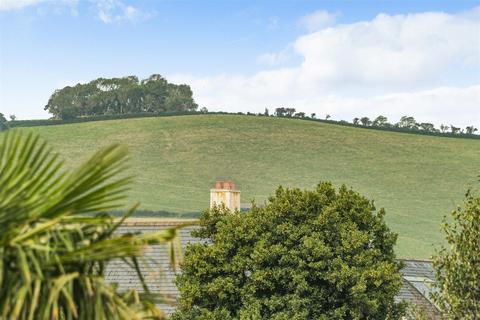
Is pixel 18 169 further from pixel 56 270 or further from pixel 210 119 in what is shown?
pixel 210 119

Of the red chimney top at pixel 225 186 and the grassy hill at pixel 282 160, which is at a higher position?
the red chimney top at pixel 225 186

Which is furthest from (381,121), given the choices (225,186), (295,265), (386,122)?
(295,265)

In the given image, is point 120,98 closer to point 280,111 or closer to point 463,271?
point 280,111

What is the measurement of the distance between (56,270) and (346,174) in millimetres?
105278

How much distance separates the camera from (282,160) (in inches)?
4626

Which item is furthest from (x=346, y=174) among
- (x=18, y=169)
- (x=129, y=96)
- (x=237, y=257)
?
(x=18, y=169)

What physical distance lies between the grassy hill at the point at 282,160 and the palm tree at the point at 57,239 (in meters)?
88.8

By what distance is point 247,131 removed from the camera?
126 m

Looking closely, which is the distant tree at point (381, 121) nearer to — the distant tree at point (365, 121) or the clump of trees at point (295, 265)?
the distant tree at point (365, 121)

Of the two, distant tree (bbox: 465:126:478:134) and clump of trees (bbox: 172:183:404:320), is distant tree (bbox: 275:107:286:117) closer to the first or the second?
distant tree (bbox: 465:126:478:134)

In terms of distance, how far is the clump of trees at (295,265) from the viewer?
3070 centimetres

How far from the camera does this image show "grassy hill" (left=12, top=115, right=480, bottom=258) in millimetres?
105750

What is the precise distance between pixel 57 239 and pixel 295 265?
21796 mm

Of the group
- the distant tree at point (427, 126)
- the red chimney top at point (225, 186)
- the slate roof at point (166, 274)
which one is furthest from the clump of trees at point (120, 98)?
the red chimney top at point (225, 186)
